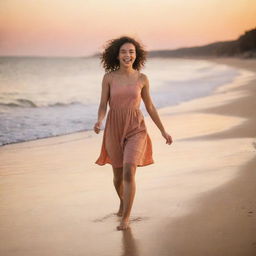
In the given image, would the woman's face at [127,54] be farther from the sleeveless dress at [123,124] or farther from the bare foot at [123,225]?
the bare foot at [123,225]

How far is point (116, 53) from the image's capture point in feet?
15.5

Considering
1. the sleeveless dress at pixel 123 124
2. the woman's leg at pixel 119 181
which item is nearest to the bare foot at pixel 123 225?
the woman's leg at pixel 119 181

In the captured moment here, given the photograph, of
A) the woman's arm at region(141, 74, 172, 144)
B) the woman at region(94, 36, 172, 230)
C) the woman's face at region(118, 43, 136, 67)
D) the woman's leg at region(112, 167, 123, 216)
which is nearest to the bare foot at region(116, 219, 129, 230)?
the woman at region(94, 36, 172, 230)

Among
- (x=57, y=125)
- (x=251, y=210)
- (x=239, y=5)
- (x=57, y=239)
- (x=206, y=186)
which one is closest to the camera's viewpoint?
(x=57, y=239)

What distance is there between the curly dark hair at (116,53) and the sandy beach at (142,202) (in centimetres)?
141

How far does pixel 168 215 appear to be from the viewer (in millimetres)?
4590

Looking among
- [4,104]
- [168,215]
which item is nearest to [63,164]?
[168,215]

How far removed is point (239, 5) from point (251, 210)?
30414mm

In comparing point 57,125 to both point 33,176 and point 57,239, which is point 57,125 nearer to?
point 33,176

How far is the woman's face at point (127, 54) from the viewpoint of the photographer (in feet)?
15.0


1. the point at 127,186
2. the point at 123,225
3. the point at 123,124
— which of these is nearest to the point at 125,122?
the point at 123,124

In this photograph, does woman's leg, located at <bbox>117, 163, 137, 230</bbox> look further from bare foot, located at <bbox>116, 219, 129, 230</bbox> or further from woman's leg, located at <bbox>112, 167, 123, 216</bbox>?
woman's leg, located at <bbox>112, 167, 123, 216</bbox>

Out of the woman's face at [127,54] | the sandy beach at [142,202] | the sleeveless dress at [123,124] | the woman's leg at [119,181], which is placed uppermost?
the woman's face at [127,54]

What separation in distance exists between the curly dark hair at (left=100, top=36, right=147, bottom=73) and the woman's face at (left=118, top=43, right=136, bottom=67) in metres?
0.10
